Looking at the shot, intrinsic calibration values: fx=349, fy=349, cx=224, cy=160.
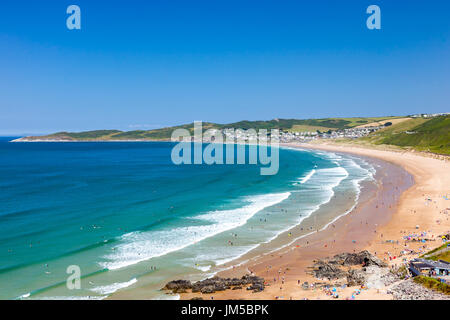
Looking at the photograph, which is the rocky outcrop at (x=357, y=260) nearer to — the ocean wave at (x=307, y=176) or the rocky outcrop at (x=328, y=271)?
the rocky outcrop at (x=328, y=271)

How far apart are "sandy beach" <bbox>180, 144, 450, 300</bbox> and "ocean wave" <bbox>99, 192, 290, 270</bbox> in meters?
7.94

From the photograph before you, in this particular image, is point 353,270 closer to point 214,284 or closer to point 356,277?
point 356,277

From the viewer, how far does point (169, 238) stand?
3641 cm

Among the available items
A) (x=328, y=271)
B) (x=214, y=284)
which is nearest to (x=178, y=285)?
(x=214, y=284)

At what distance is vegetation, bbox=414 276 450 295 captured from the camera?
19.4 meters

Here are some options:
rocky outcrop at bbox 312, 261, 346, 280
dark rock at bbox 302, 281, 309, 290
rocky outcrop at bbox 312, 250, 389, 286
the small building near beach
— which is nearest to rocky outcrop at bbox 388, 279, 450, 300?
the small building near beach

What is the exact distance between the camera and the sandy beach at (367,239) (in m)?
24.0

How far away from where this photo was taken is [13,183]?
70.4 meters

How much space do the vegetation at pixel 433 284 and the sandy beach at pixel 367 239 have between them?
2.21 m

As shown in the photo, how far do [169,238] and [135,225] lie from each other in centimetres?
659

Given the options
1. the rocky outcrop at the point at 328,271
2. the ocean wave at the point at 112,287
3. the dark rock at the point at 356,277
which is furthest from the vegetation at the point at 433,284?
the ocean wave at the point at 112,287
